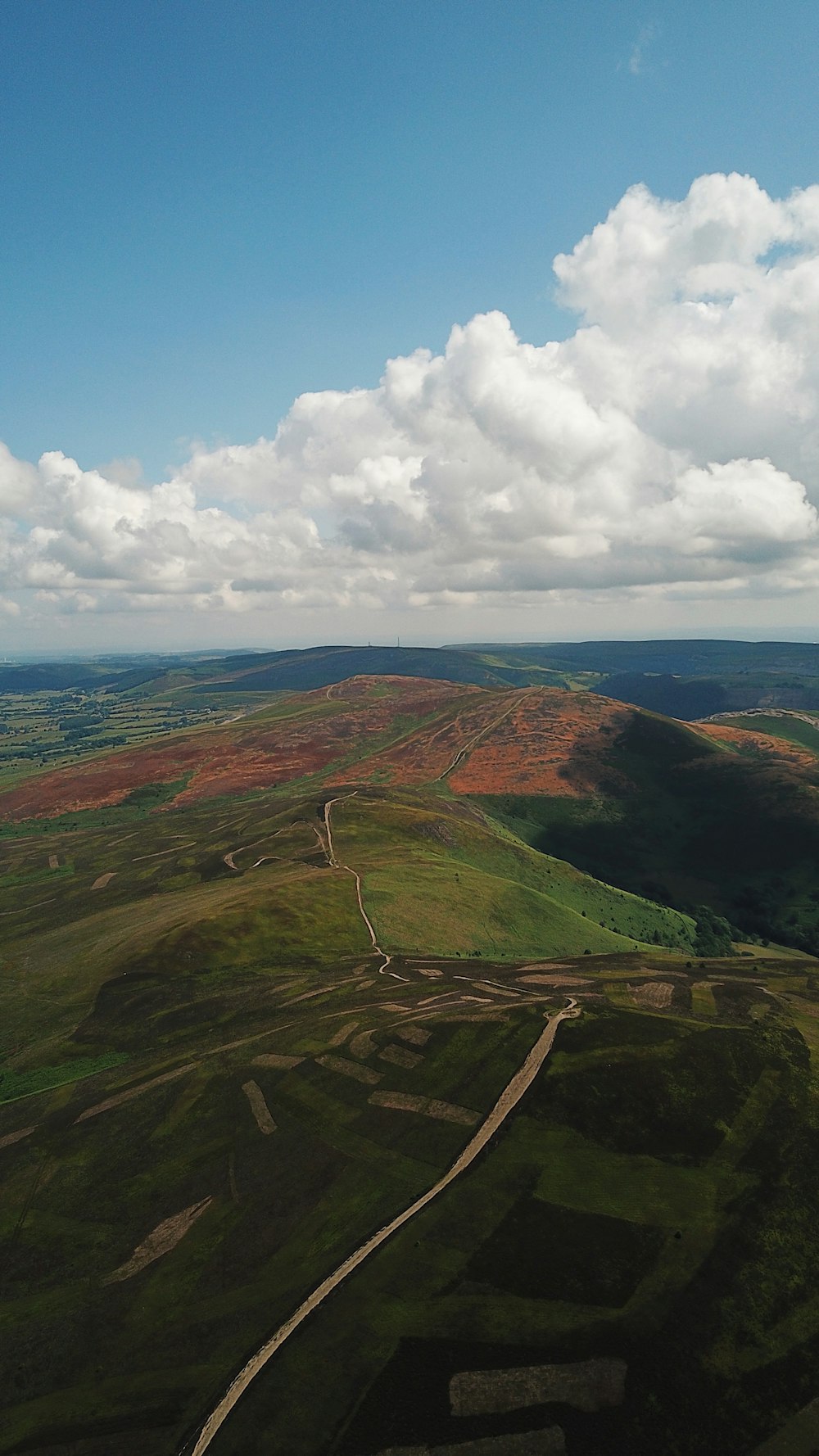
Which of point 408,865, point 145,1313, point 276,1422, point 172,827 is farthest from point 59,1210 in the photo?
point 172,827

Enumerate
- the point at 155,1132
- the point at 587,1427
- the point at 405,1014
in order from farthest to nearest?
the point at 405,1014
the point at 155,1132
the point at 587,1427

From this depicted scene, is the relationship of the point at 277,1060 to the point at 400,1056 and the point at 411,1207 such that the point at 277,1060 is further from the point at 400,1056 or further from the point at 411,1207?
the point at 411,1207

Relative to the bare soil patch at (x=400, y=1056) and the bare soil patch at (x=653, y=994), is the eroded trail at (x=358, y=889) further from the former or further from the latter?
the bare soil patch at (x=653, y=994)

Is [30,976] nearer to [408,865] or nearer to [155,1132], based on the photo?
[155,1132]

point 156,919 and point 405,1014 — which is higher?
point 405,1014

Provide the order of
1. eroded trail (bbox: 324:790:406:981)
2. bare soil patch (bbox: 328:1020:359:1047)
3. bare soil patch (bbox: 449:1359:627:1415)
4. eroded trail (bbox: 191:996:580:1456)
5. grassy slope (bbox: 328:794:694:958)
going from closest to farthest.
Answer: bare soil patch (bbox: 449:1359:627:1415)
eroded trail (bbox: 191:996:580:1456)
bare soil patch (bbox: 328:1020:359:1047)
eroded trail (bbox: 324:790:406:981)
grassy slope (bbox: 328:794:694:958)

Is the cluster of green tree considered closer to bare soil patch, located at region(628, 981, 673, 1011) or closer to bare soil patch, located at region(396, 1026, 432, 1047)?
bare soil patch, located at region(628, 981, 673, 1011)

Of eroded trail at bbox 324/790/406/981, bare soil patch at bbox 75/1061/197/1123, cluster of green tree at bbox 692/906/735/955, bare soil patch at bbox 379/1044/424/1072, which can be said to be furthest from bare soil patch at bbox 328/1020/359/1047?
cluster of green tree at bbox 692/906/735/955

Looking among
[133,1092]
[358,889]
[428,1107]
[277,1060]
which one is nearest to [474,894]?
[358,889]
